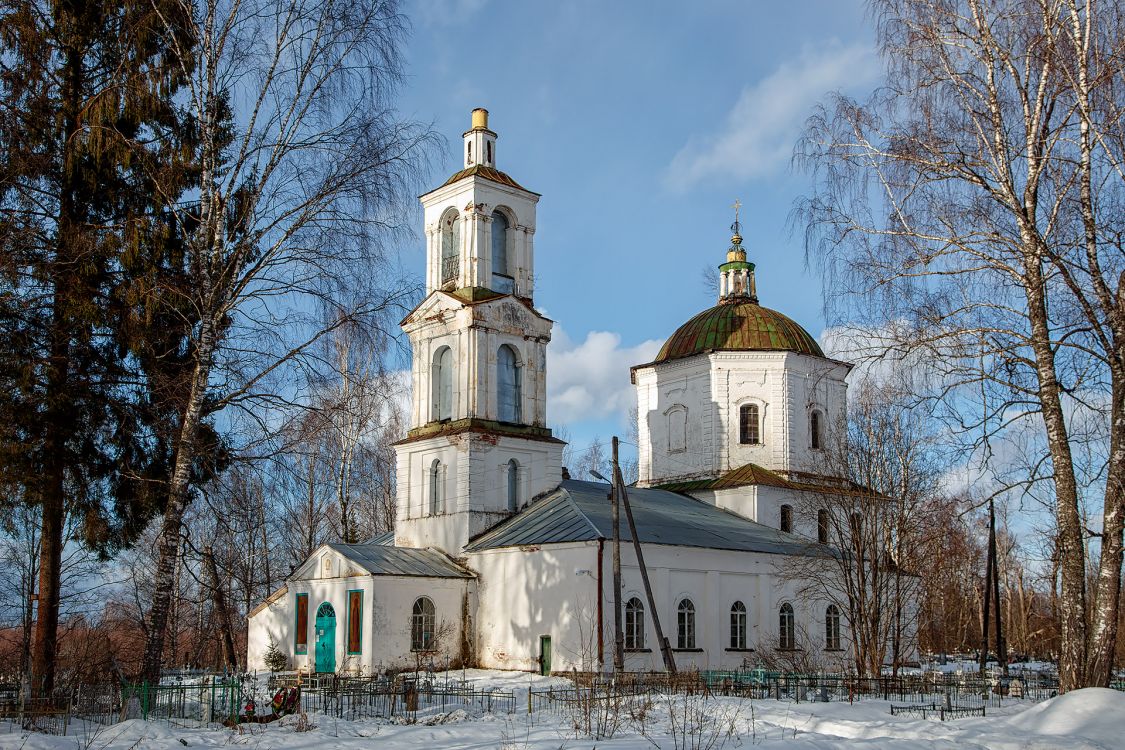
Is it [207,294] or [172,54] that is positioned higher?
[172,54]

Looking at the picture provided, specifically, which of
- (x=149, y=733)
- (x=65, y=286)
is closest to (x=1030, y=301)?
(x=149, y=733)

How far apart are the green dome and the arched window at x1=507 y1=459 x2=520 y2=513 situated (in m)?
9.54

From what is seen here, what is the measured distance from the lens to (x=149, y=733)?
13.5 meters

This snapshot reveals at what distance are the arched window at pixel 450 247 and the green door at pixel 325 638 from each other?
1084 centimetres

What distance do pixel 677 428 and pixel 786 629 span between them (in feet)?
30.9

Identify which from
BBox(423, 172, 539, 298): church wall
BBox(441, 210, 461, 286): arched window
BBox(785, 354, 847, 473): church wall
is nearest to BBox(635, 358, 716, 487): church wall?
BBox(785, 354, 847, 473): church wall

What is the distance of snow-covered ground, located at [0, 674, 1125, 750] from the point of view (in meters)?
12.0

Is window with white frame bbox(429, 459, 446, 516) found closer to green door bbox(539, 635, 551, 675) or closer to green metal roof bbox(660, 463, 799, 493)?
green door bbox(539, 635, 551, 675)

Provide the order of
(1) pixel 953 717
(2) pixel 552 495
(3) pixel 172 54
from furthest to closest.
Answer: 1. (2) pixel 552 495
2. (1) pixel 953 717
3. (3) pixel 172 54

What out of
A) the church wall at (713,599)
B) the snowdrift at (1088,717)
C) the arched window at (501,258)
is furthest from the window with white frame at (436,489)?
the snowdrift at (1088,717)

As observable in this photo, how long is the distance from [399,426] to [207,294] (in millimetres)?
29842

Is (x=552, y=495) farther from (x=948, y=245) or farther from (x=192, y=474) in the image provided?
(x=948, y=245)

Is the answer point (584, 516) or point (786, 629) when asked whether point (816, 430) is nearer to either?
point (786, 629)

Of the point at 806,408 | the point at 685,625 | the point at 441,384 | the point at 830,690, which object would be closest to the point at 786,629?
the point at 685,625
